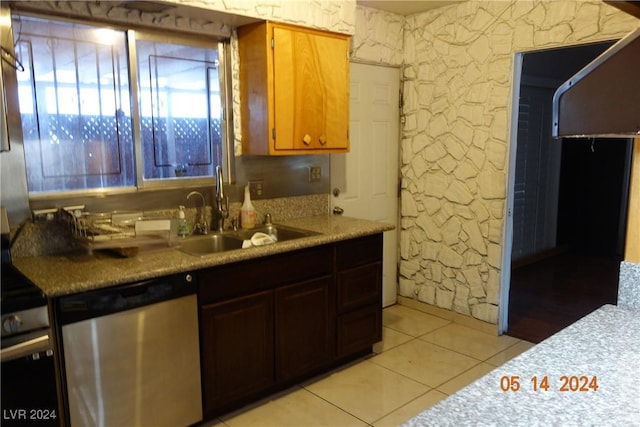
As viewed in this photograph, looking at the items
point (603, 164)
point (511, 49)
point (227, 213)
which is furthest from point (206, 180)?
point (603, 164)

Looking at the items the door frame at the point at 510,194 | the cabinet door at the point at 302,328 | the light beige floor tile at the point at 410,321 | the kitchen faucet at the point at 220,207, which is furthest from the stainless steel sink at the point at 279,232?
the door frame at the point at 510,194

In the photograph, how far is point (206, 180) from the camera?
298cm

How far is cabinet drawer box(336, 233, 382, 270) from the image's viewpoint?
291cm

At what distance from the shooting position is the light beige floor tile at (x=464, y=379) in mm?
2812

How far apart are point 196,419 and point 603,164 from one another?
565 centimetres

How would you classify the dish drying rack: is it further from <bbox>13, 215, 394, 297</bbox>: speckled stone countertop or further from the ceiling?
the ceiling

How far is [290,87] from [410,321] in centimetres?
218

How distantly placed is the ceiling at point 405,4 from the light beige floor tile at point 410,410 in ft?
9.15

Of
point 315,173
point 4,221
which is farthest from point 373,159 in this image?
point 4,221

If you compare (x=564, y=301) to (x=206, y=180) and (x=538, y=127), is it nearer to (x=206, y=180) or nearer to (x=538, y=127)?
(x=538, y=127)

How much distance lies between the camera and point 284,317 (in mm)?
2643

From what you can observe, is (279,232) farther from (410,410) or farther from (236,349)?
(410,410)

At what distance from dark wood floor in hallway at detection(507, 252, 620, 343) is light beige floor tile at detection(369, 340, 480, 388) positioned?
70cm

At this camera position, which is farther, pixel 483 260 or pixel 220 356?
pixel 483 260
